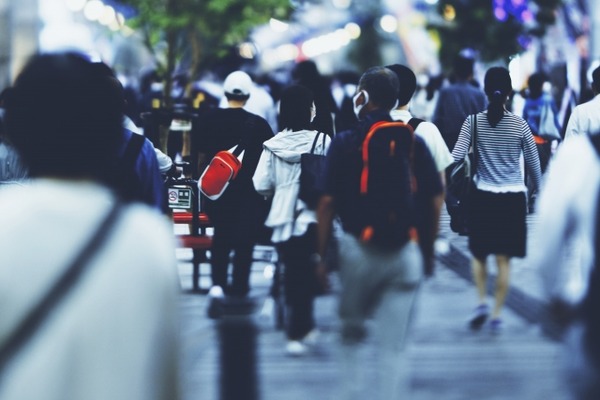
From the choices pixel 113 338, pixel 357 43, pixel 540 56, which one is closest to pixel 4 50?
pixel 540 56

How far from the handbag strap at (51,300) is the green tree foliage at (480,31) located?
24.3 metres

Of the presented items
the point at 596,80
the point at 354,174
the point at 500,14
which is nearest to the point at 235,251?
the point at 354,174

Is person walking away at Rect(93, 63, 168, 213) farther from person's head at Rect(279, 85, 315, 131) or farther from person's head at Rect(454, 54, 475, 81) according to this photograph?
person's head at Rect(454, 54, 475, 81)

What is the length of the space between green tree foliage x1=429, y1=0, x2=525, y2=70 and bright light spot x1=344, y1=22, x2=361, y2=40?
174 feet

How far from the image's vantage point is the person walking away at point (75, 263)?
2.76 meters

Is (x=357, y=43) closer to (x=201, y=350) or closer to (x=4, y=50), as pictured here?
(x=4, y=50)

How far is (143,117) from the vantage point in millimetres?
17297

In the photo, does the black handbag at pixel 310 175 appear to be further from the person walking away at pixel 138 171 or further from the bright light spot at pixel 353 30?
the bright light spot at pixel 353 30

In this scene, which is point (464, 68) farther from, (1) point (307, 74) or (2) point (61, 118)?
(2) point (61, 118)

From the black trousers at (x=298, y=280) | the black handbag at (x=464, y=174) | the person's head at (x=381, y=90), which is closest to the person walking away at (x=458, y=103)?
the black handbag at (x=464, y=174)

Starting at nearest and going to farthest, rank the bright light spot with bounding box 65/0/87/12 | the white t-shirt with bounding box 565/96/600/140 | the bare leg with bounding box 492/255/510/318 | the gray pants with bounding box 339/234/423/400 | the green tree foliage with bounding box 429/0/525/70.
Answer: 1. the gray pants with bounding box 339/234/423/400
2. the bare leg with bounding box 492/255/510/318
3. the white t-shirt with bounding box 565/96/600/140
4. the green tree foliage with bounding box 429/0/525/70
5. the bright light spot with bounding box 65/0/87/12

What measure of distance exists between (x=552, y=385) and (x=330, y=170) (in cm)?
204

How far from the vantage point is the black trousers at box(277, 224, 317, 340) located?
852cm

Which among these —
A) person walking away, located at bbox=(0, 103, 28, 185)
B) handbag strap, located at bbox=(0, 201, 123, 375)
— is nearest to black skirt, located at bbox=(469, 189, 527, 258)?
person walking away, located at bbox=(0, 103, 28, 185)
